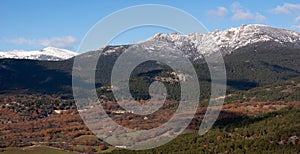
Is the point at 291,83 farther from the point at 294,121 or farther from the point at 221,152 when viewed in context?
the point at 221,152

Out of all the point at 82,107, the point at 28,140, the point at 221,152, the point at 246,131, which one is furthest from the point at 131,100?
the point at 221,152

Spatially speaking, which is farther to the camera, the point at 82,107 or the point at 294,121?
the point at 82,107

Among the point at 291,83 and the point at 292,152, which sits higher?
the point at 291,83

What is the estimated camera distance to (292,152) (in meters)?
50.9

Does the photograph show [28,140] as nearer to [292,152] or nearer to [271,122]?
[271,122]

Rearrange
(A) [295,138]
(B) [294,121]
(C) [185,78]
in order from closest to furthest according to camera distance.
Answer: (A) [295,138], (B) [294,121], (C) [185,78]

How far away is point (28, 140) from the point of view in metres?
85.8

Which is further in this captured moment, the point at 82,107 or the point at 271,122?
the point at 82,107

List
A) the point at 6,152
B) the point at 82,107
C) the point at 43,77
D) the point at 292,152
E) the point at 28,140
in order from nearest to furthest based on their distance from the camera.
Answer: the point at 292,152
the point at 6,152
the point at 28,140
the point at 82,107
the point at 43,77

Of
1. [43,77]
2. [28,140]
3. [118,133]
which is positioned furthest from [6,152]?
[43,77]

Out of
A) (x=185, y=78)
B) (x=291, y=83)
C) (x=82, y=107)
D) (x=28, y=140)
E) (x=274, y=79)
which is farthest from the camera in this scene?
(x=274, y=79)

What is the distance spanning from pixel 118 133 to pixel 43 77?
372 ft

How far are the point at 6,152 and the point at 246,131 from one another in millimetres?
39107

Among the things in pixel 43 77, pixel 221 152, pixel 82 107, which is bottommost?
pixel 221 152
